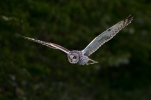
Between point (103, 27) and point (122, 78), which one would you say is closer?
point (103, 27)

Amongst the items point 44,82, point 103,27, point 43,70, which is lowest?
point 43,70

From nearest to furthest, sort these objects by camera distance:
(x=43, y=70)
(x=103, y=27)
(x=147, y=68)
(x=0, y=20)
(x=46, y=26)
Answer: (x=0, y=20) < (x=43, y=70) < (x=46, y=26) < (x=103, y=27) < (x=147, y=68)

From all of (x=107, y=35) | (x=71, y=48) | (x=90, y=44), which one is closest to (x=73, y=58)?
(x=90, y=44)

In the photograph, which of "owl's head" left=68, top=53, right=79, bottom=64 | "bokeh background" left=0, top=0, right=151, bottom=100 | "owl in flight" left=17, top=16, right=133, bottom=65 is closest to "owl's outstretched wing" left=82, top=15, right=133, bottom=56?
"owl in flight" left=17, top=16, right=133, bottom=65

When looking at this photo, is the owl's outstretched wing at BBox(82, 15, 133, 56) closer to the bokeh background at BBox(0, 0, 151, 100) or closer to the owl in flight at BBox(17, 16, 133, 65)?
the owl in flight at BBox(17, 16, 133, 65)

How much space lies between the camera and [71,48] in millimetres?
13664

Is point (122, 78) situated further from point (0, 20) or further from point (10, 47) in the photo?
point (0, 20)

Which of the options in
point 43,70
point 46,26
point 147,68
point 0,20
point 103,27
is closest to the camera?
point 0,20

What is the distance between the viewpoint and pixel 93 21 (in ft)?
46.2

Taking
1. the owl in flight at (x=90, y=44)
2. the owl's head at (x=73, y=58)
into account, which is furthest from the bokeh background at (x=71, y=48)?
the owl's head at (x=73, y=58)

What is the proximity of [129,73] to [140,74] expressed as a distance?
318mm

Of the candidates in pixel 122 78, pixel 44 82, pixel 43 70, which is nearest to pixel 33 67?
pixel 43 70

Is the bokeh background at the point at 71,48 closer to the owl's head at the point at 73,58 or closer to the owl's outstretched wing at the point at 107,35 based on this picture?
the owl's outstretched wing at the point at 107,35

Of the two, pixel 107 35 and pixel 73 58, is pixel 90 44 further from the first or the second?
pixel 73 58
